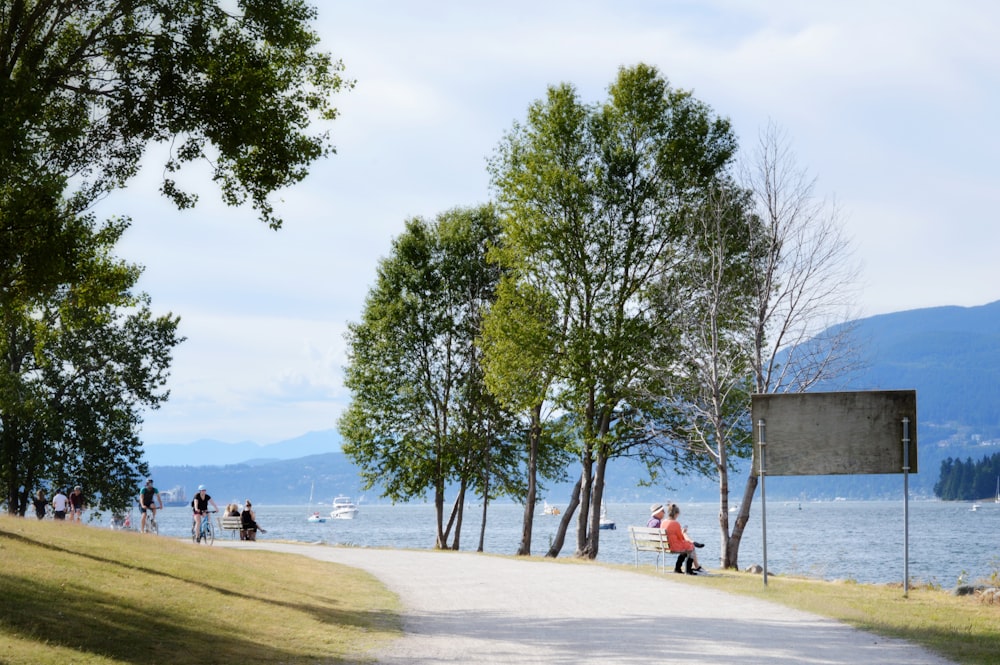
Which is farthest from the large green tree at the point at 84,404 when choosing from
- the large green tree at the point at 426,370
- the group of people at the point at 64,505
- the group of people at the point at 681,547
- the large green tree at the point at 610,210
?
the group of people at the point at 681,547

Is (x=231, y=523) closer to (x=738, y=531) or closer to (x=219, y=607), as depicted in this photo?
(x=738, y=531)

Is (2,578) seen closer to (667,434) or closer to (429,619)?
(429,619)

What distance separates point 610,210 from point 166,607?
21.2 m

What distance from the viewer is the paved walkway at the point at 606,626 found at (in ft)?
39.4

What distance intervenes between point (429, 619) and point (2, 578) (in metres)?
5.85

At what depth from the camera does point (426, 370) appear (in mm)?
44688

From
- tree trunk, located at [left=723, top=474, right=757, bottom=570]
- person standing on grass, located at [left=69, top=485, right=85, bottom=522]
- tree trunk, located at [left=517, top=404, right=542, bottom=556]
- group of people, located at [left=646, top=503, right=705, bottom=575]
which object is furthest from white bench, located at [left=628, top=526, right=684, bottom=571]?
person standing on grass, located at [left=69, top=485, right=85, bottom=522]

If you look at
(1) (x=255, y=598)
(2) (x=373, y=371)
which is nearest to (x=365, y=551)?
(2) (x=373, y=371)

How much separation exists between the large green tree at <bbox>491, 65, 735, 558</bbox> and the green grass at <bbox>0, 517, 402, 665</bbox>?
12699 millimetres

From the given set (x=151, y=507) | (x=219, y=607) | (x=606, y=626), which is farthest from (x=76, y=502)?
(x=606, y=626)

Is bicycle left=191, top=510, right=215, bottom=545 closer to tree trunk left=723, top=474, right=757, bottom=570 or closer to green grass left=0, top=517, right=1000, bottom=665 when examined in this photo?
green grass left=0, top=517, right=1000, bottom=665

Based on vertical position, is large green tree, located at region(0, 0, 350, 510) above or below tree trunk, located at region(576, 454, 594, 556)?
above

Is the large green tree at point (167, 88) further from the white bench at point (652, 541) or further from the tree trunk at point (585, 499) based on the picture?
the tree trunk at point (585, 499)

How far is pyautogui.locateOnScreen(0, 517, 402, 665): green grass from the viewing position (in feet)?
39.5
